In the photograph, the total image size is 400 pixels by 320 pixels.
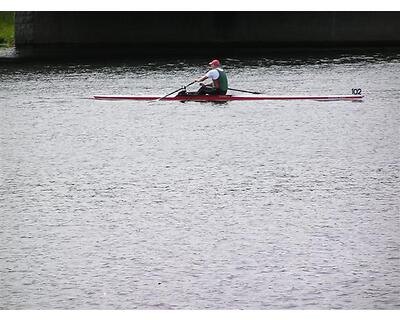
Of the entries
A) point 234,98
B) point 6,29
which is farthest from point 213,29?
point 234,98

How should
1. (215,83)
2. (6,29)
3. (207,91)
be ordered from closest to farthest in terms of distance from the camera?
(215,83)
(207,91)
(6,29)

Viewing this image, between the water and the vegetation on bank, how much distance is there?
867cm

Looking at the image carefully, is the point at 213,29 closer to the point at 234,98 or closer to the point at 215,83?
the point at 234,98

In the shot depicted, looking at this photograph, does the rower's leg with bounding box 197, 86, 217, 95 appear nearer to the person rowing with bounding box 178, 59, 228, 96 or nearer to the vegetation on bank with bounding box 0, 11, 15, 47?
the person rowing with bounding box 178, 59, 228, 96

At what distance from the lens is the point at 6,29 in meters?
49.9

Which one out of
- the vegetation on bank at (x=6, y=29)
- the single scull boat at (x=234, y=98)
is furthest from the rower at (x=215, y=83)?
the vegetation on bank at (x=6, y=29)

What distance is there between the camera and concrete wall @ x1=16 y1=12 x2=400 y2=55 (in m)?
44.7

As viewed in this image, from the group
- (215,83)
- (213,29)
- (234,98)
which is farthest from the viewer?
(213,29)

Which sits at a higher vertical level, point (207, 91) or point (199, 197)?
point (207, 91)

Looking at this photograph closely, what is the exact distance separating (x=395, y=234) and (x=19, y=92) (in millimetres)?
19894

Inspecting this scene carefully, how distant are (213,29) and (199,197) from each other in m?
23.8

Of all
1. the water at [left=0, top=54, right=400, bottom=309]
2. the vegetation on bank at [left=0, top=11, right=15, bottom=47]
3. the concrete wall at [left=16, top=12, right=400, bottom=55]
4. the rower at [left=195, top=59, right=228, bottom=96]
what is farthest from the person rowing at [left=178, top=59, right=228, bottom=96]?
the vegetation on bank at [left=0, top=11, right=15, bottom=47]

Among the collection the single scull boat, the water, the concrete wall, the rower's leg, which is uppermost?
the concrete wall

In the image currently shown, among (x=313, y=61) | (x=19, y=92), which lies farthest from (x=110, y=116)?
(x=313, y=61)
